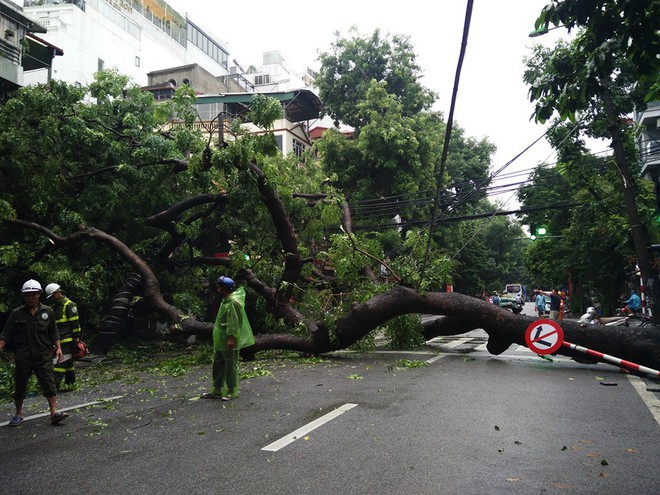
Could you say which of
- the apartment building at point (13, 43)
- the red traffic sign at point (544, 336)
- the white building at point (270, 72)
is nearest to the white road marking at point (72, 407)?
→ the red traffic sign at point (544, 336)

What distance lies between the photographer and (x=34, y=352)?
604 cm

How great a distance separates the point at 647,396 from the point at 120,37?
40.6 m

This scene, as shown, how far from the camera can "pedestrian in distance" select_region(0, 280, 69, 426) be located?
19.5ft

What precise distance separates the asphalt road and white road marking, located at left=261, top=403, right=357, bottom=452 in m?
0.04

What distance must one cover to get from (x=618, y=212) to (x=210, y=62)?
41121 mm

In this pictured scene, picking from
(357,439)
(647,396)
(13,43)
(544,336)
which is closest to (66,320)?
(357,439)

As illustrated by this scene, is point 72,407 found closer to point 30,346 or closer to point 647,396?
point 30,346

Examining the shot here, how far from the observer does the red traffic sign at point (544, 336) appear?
541 cm

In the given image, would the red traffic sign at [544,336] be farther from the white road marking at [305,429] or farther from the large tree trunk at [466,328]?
the large tree trunk at [466,328]

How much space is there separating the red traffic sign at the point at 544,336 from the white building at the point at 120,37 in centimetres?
2690

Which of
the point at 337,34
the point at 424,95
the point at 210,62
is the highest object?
the point at 210,62

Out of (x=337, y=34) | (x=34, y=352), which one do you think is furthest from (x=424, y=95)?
(x=34, y=352)

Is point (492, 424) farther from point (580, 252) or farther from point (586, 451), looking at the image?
point (580, 252)

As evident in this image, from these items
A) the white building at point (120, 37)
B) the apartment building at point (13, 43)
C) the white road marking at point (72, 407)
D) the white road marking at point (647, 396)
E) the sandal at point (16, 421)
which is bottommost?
the white road marking at point (647, 396)
